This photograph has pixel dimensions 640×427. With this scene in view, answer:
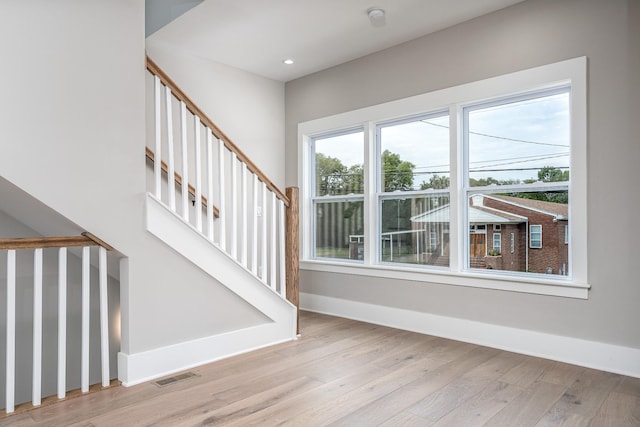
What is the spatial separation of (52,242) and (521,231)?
329 cm

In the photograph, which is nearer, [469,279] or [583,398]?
[583,398]

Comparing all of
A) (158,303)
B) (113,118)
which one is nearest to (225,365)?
(158,303)

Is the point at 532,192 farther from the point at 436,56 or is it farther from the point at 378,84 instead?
the point at 378,84

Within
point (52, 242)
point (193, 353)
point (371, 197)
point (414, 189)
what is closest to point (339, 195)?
point (371, 197)

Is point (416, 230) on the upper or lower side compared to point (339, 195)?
lower

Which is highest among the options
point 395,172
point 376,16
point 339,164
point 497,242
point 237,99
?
point 376,16

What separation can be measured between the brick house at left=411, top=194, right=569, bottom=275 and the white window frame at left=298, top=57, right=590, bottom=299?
0.24ft

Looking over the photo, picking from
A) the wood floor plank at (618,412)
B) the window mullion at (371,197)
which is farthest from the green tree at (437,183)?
the wood floor plank at (618,412)

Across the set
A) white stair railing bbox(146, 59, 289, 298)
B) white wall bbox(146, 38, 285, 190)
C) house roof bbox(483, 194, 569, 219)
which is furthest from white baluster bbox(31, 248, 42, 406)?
house roof bbox(483, 194, 569, 219)

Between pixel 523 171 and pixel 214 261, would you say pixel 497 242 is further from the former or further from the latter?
pixel 214 261

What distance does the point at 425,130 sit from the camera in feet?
13.4

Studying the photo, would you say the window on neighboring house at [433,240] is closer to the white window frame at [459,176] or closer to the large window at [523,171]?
the white window frame at [459,176]

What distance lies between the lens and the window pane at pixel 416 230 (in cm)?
396

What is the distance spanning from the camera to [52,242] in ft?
8.30
